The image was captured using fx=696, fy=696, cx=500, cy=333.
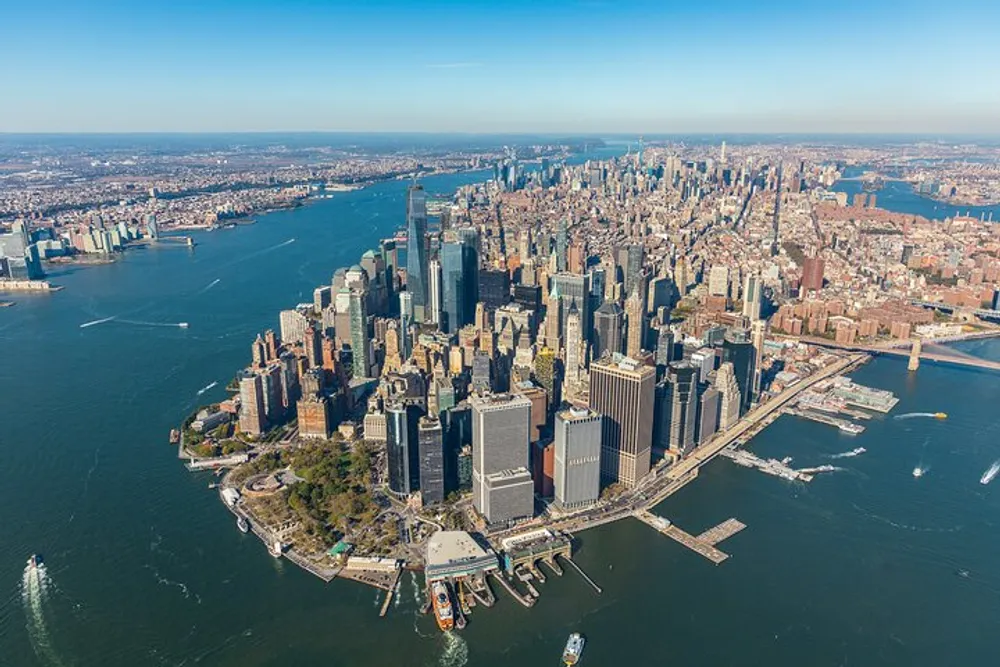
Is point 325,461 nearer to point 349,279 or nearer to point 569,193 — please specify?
point 349,279

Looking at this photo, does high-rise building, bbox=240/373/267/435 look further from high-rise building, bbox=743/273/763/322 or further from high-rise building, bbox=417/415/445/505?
high-rise building, bbox=743/273/763/322

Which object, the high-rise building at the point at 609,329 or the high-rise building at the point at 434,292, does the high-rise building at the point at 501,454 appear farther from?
the high-rise building at the point at 434,292

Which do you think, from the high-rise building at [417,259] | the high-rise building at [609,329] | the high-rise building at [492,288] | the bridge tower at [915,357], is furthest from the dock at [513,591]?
the bridge tower at [915,357]

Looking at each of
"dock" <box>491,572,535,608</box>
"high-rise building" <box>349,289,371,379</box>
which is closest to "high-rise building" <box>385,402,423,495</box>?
"dock" <box>491,572,535,608</box>

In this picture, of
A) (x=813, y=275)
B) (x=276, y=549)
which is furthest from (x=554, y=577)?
(x=813, y=275)

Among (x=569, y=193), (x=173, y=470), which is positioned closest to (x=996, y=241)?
(x=569, y=193)
